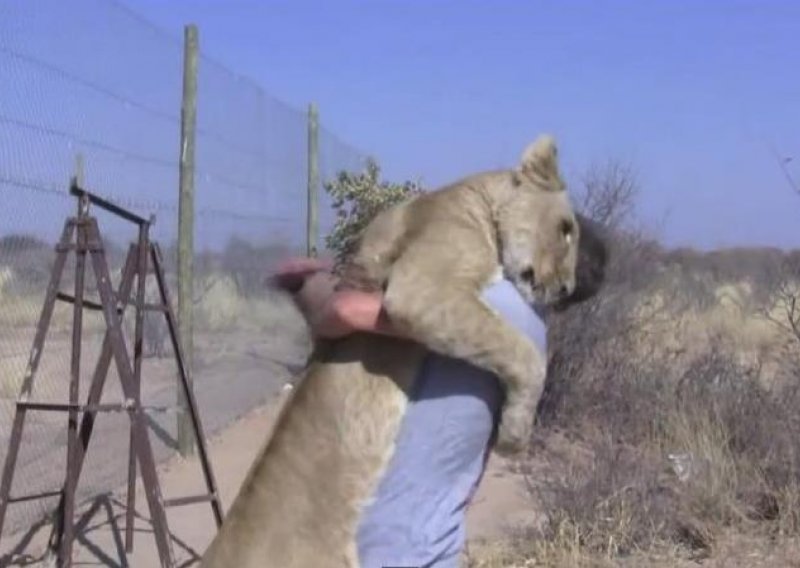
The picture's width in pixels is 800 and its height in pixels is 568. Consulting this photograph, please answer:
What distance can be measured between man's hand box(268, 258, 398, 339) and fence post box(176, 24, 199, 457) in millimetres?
7872

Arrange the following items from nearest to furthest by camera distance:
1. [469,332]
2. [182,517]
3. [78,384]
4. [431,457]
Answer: [469,332], [431,457], [78,384], [182,517]

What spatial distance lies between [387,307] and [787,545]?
597cm

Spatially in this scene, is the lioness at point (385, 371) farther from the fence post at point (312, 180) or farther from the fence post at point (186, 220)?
the fence post at point (312, 180)

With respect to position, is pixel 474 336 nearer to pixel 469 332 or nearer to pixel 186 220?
pixel 469 332

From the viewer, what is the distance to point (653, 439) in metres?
12.2

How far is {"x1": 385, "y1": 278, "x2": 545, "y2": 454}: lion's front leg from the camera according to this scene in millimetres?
3412

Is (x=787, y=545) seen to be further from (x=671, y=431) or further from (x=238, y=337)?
(x=238, y=337)

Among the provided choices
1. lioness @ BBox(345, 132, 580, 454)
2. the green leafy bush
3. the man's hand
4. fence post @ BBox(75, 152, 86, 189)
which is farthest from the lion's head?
the green leafy bush

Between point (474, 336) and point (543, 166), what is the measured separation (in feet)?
1.72

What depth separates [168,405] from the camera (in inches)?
461

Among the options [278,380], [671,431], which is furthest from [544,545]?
[278,380]

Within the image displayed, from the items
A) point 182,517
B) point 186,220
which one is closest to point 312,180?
point 186,220

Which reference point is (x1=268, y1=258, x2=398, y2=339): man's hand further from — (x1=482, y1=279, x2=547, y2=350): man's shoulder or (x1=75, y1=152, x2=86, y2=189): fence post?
(x1=75, y1=152, x2=86, y2=189): fence post

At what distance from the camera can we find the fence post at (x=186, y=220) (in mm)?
11805
